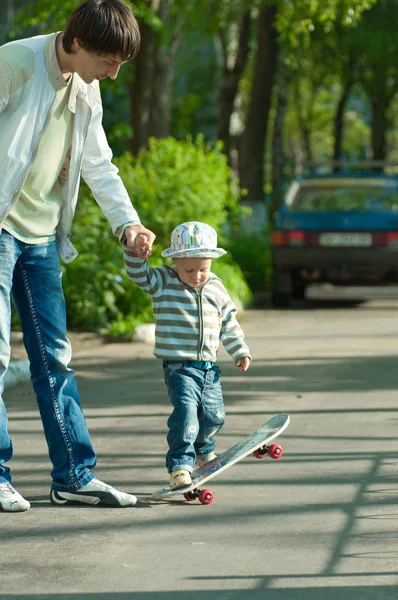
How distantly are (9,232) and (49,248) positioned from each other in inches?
9.1

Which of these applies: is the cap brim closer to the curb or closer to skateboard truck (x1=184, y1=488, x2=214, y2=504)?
skateboard truck (x1=184, y1=488, x2=214, y2=504)

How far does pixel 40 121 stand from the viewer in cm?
489

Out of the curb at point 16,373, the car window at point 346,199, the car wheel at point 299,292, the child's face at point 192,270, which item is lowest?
the car wheel at point 299,292

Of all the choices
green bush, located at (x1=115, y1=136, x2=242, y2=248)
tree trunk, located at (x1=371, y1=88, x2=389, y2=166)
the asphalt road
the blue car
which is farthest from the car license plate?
tree trunk, located at (x1=371, y1=88, x2=389, y2=166)

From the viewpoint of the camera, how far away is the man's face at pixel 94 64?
15.7 feet

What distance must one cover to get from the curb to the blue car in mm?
6913

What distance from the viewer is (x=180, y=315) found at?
216 inches

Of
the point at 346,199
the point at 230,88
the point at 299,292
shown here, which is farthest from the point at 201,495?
the point at 230,88

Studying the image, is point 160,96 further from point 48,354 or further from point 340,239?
point 48,354

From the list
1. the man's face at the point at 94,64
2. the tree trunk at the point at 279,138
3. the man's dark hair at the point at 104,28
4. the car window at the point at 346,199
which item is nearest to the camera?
the man's dark hair at the point at 104,28

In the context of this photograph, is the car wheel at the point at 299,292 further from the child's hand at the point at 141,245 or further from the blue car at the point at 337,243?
the child's hand at the point at 141,245

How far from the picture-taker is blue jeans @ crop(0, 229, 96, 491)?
16.8 ft

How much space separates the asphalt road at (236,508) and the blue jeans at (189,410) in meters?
0.22

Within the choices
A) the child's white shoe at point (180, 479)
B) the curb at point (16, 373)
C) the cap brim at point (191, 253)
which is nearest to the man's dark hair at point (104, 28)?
the cap brim at point (191, 253)
